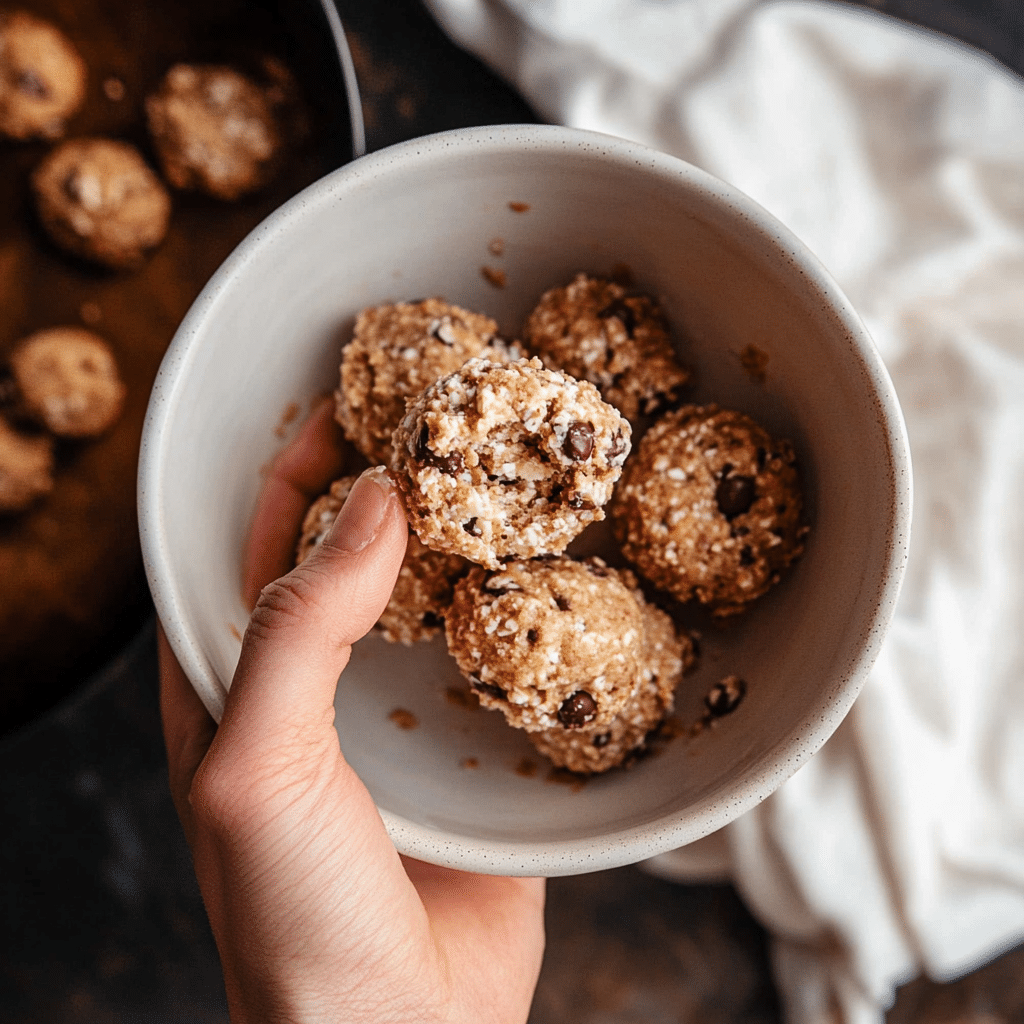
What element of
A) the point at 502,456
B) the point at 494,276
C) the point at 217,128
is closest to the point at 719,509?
the point at 502,456

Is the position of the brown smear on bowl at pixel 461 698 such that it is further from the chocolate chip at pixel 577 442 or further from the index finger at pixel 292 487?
the chocolate chip at pixel 577 442

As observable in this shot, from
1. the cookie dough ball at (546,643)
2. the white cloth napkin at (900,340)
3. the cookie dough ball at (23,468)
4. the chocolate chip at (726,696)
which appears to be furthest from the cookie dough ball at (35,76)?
the chocolate chip at (726,696)

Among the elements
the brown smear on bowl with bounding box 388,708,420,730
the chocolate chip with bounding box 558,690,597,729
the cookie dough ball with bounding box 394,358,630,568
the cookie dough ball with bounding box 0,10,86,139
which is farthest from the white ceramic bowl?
the cookie dough ball with bounding box 0,10,86,139

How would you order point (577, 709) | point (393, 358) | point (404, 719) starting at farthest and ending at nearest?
1. point (404, 719)
2. point (393, 358)
3. point (577, 709)

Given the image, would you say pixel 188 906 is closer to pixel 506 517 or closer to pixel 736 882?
pixel 736 882

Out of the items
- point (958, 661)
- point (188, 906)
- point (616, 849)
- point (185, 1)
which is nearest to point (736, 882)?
point (958, 661)

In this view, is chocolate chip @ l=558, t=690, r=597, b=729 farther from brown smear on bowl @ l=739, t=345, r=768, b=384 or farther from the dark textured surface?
the dark textured surface

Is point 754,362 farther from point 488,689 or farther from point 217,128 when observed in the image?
point 217,128
